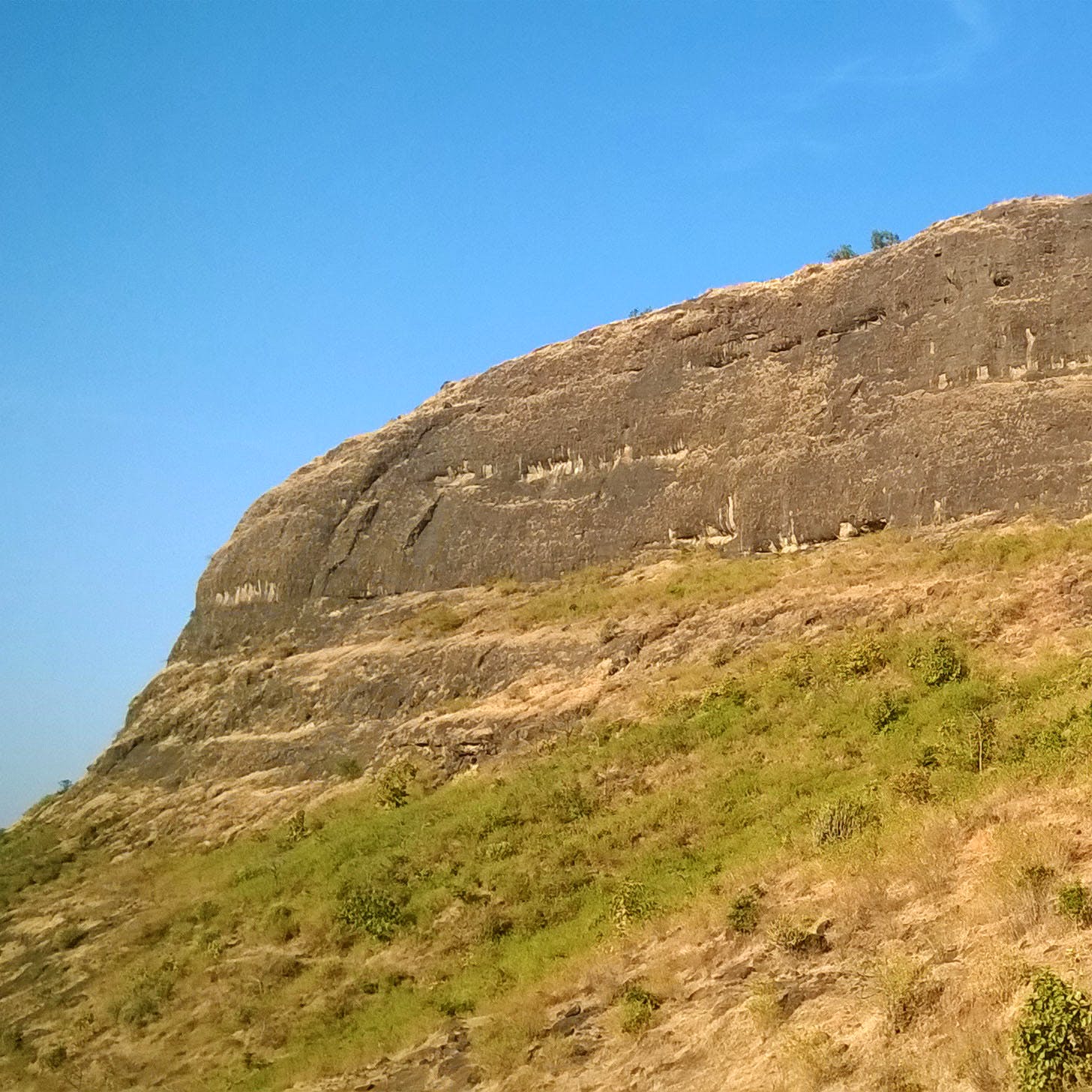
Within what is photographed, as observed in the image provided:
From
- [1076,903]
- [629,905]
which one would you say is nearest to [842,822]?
[629,905]

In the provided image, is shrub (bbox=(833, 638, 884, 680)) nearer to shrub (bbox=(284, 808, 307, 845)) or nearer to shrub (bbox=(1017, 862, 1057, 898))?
shrub (bbox=(1017, 862, 1057, 898))

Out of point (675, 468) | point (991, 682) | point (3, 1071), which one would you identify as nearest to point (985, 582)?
point (991, 682)

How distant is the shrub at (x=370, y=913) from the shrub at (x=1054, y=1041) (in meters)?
10.6

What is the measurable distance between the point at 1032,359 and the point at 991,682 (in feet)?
28.9

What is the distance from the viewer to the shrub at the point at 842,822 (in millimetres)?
13023

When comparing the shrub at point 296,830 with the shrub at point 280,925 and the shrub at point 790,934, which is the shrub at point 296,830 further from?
the shrub at point 790,934

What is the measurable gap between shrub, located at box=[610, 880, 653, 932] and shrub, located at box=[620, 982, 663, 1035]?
178 centimetres

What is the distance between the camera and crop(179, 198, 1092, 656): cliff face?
21.4 metres

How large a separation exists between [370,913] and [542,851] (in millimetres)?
3033

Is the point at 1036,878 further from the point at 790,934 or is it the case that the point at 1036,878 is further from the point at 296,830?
the point at 296,830

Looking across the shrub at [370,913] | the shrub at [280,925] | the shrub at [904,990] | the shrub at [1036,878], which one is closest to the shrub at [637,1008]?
the shrub at [904,990]

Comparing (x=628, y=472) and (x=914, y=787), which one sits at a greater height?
(x=628, y=472)

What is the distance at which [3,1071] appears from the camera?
58.3ft

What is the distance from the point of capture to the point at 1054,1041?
780cm
